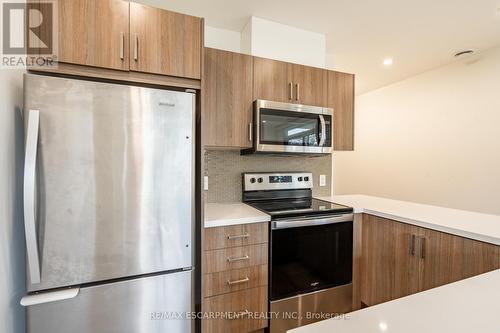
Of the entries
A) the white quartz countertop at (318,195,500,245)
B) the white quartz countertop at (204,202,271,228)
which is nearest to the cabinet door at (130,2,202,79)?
the white quartz countertop at (204,202,271,228)

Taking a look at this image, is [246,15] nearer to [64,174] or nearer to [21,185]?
[64,174]

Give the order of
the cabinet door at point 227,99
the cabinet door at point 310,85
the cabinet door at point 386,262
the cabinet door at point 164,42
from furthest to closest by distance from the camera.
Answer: the cabinet door at point 310,85 → the cabinet door at point 227,99 → the cabinet door at point 386,262 → the cabinet door at point 164,42

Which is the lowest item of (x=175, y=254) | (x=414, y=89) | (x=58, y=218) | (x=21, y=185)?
(x=175, y=254)

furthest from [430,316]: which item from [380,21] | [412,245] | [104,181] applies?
[380,21]

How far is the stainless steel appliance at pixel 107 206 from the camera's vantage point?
1030 mm

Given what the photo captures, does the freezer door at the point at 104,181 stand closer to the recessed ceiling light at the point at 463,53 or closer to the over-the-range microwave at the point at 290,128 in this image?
the over-the-range microwave at the point at 290,128

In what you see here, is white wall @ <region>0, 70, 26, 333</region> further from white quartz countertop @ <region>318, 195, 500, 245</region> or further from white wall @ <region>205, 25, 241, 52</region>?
white quartz countertop @ <region>318, 195, 500, 245</region>

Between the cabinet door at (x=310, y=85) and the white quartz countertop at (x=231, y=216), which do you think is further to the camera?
the cabinet door at (x=310, y=85)

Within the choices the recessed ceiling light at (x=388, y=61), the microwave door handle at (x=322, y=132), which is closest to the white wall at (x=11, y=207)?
the microwave door handle at (x=322, y=132)

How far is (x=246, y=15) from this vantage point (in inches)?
79.6

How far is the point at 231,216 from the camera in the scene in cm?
155

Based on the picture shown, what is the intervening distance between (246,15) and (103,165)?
67.8 inches

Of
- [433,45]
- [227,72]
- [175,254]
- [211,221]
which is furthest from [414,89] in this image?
[175,254]

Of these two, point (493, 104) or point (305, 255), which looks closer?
point (305, 255)
